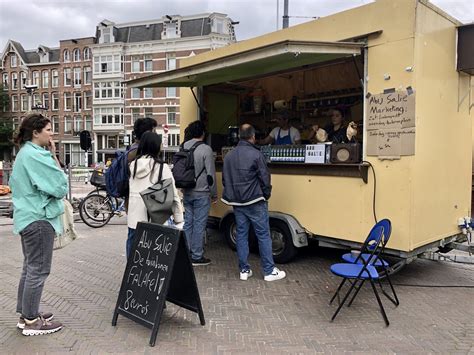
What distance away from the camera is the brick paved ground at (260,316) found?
11.0 feet

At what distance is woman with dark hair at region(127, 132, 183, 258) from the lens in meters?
3.90

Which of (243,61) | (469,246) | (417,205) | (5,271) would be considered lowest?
(5,271)

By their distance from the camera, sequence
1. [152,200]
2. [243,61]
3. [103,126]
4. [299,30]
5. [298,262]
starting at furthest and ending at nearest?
[103,126]
[298,262]
[299,30]
[243,61]
[152,200]

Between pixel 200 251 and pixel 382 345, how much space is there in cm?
281

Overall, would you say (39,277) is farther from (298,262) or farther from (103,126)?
(103,126)

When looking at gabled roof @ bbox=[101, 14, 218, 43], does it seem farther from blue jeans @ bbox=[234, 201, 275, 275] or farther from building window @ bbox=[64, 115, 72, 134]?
blue jeans @ bbox=[234, 201, 275, 275]

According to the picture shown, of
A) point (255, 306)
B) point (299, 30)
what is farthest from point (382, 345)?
point (299, 30)

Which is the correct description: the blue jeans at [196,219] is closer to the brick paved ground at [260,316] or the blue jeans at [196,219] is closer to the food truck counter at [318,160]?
the brick paved ground at [260,316]

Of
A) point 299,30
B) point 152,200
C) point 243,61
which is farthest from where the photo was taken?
point 299,30

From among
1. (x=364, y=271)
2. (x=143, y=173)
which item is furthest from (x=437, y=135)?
(x=143, y=173)

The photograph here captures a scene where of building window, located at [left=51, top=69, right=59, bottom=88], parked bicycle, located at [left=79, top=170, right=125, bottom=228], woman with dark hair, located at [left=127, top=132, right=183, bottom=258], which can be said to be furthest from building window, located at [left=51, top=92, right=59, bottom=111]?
woman with dark hair, located at [left=127, top=132, right=183, bottom=258]

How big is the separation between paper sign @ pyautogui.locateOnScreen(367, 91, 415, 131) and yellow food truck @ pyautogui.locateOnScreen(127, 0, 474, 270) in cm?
1

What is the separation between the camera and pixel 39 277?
338 centimetres

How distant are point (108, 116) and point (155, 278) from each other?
146 ft
